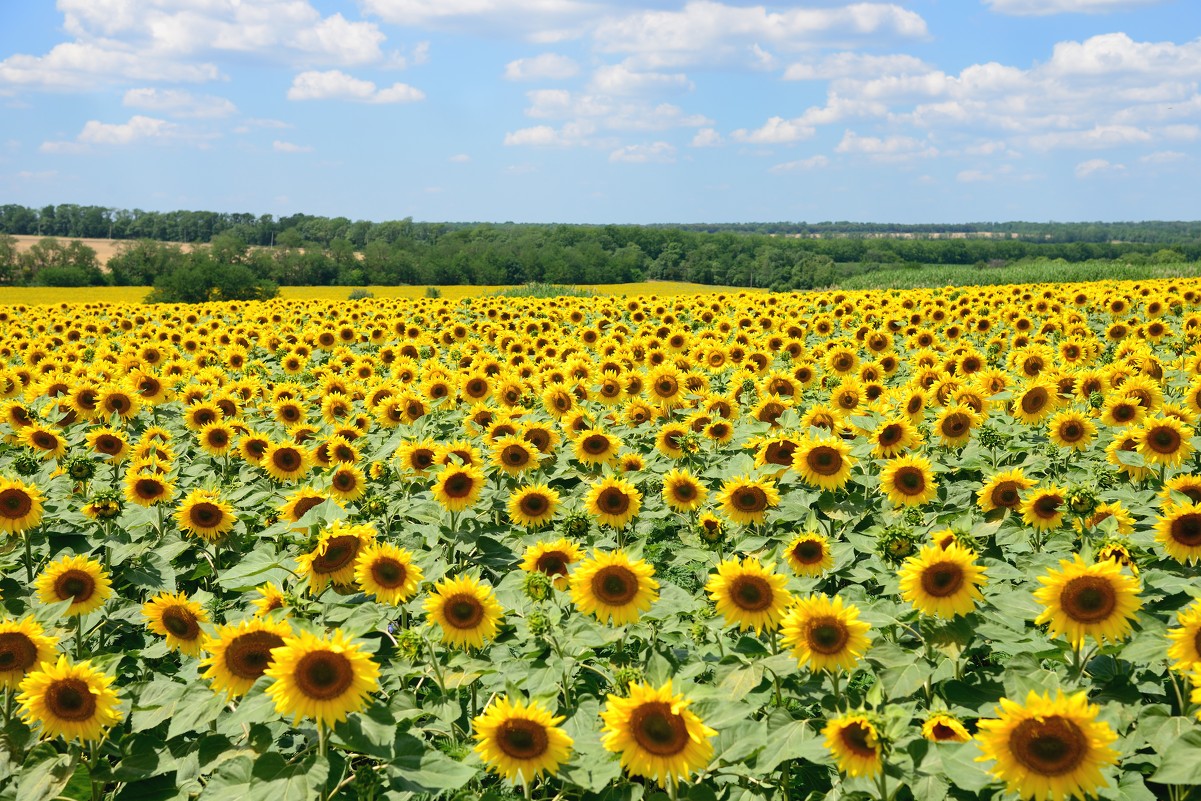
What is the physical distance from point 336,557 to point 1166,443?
5621mm

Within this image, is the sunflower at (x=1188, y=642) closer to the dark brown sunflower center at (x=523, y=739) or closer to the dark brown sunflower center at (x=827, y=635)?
the dark brown sunflower center at (x=827, y=635)

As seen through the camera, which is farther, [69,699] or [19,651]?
[19,651]

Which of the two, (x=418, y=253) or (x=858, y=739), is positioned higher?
(x=418, y=253)

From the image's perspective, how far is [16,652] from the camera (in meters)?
3.81

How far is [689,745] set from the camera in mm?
3133

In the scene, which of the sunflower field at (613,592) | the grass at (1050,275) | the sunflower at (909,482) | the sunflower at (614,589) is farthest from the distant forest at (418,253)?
the sunflower at (614,589)

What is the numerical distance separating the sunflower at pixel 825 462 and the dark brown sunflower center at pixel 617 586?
2.21 meters

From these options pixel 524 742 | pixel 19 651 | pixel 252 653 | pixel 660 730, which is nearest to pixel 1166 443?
pixel 660 730

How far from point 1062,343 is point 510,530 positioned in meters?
8.78

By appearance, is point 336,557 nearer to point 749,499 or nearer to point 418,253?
point 749,499

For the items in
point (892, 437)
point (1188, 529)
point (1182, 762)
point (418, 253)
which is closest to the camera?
point (1182, 762)

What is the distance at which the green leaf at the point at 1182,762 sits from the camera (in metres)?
2.92

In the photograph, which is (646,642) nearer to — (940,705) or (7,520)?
(940,705)

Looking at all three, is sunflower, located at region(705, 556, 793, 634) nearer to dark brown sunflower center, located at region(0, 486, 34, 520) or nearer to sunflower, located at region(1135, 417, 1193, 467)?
sunflower, located at region(1135, 417, 1193, 467)
